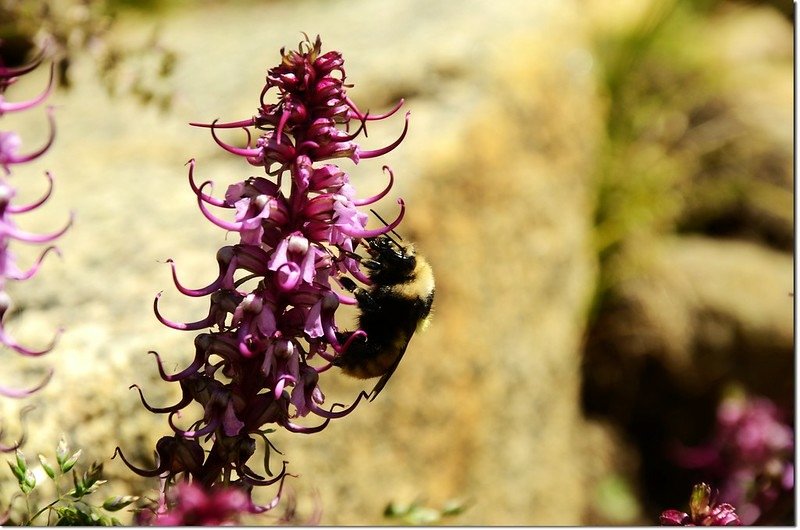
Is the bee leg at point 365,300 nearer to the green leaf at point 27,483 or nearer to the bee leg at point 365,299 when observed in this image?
the bee leg at point 365,299

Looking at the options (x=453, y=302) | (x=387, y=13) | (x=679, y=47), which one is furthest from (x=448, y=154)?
(x=679, y=47)

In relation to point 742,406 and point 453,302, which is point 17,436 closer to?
point 453,302

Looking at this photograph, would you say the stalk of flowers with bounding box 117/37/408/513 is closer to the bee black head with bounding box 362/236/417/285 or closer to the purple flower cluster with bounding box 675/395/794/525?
the bee black head with bounding box 362/236/417/285

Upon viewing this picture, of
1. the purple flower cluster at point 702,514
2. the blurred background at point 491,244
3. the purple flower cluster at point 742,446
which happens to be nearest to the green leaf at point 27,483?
the blurred background at point 491,244

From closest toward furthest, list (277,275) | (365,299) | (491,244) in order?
1. (277,275)
2. (365,299)
3. (491,244)

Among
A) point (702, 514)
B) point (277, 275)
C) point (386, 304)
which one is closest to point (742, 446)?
point (386, 304)

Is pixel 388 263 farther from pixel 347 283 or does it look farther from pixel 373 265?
pixel 347 283

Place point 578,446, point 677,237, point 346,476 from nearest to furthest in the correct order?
point 346,476, point 578,446, point 677,237
